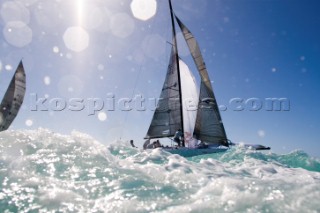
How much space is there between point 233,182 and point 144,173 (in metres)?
2.08

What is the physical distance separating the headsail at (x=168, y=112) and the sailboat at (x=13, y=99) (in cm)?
1797

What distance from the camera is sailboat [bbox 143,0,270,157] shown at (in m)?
26.0

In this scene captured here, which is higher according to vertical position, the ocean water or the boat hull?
the ocean water

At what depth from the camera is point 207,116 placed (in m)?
26.2

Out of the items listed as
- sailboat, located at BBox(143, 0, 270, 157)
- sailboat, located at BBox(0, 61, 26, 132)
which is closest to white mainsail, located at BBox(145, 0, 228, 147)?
sailboat, located at BBox(143, 0, 270, 157)

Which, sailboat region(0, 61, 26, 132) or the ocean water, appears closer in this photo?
the ocean water

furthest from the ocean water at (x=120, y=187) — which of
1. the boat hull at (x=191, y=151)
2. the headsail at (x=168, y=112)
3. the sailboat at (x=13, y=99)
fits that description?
the sailboat at (x=13, y=99)

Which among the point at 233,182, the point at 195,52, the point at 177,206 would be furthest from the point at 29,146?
the point at 195,52

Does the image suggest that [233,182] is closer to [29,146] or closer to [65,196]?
[65,196]

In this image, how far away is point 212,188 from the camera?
5289 mm

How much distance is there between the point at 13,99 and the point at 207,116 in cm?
2406

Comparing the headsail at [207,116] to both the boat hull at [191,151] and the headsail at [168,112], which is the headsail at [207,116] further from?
the boat hull at [191,151]

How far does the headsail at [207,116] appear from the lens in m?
26.0

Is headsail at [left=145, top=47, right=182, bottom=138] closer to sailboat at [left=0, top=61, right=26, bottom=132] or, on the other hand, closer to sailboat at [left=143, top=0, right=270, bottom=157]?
sailboat at [left=143, top=0, right=270, bottom=157]
